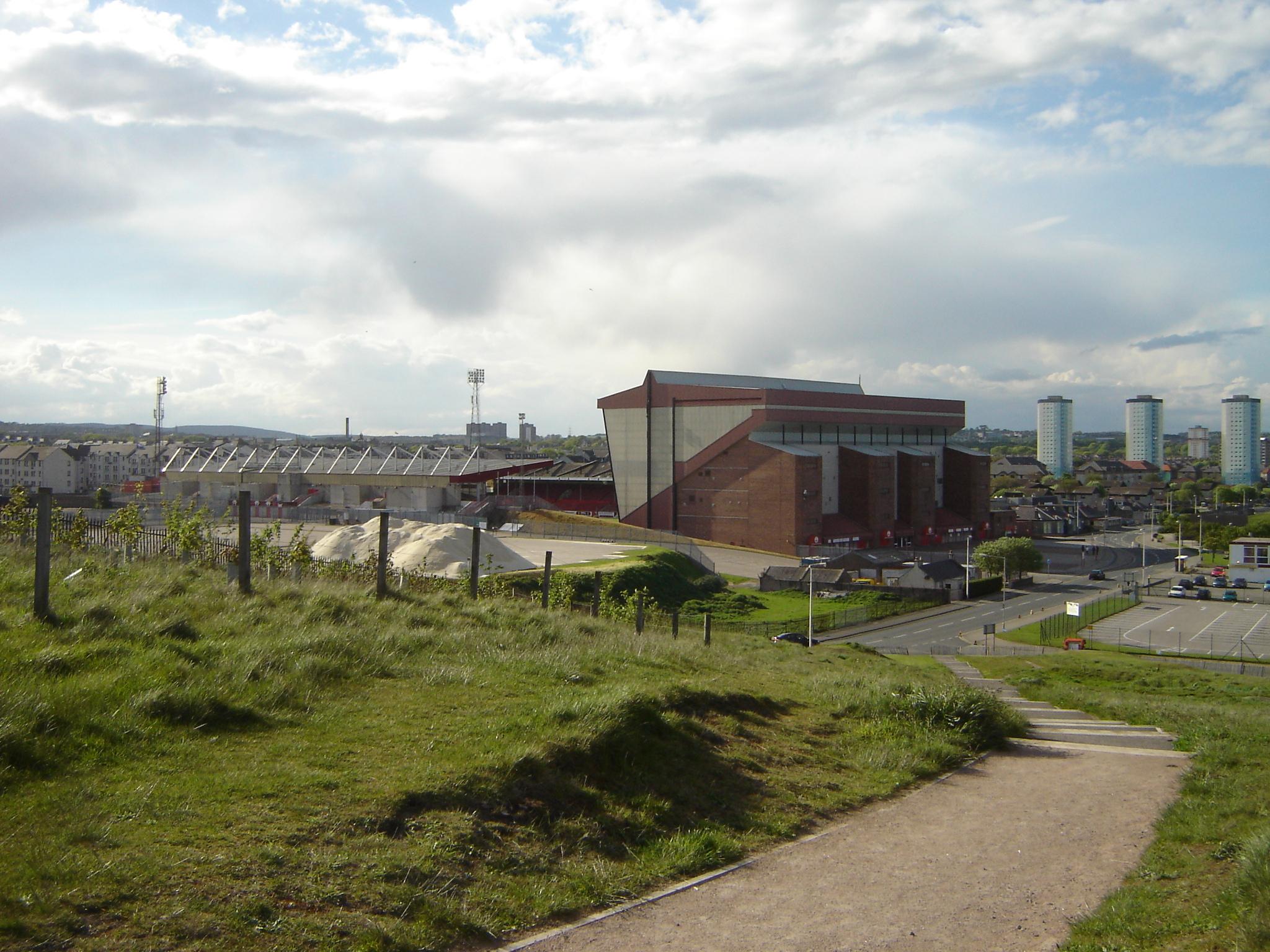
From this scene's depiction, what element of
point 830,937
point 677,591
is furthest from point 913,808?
point 677,591

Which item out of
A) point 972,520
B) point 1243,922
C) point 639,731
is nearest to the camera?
point 1243,922

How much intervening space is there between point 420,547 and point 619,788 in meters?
29.9

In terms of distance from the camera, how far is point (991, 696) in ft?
42.6

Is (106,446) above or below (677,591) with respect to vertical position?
above

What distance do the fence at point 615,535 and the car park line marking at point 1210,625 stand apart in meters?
25.6

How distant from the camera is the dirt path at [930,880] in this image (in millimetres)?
5984

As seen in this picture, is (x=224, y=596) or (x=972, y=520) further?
(x=972, y=520)

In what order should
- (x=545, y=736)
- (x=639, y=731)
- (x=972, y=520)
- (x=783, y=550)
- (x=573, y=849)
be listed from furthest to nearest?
(x=972, y=520) < (x=783, y=550) < (x=639, y=731) < (x=545, y=736) < (x=573, y=849)

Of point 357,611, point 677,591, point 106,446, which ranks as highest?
point 106,446

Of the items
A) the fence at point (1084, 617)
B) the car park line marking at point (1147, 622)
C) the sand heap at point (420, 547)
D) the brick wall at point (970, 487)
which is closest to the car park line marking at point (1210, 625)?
the car park line marking at point (1147, 622)

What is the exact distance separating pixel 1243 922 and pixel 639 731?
189 inches

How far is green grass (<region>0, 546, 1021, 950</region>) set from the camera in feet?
17.7

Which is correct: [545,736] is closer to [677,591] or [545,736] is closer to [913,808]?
[913,808]

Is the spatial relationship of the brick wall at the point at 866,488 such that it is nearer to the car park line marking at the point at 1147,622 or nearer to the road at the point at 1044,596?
the road at the point at 1044,596
